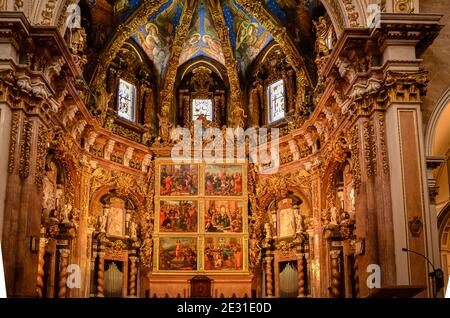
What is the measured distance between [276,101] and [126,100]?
6.21 meters

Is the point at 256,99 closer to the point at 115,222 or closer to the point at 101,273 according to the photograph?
the point at 115,222

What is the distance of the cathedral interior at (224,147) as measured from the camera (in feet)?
53.6

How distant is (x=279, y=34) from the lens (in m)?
24.9

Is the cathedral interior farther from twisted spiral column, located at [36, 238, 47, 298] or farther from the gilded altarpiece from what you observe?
twisted spiral column, located at [36, 238, 47, 298]

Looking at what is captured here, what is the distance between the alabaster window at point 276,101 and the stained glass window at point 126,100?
5.73m

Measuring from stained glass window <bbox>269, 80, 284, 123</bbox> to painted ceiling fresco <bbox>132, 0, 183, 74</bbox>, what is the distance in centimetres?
472

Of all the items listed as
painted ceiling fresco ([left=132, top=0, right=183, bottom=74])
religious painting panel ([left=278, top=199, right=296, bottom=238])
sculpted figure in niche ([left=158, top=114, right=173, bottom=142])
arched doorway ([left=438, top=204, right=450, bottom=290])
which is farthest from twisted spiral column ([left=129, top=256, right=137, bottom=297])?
arched doorway ([left=438, top=204, right=450, bottom=290])

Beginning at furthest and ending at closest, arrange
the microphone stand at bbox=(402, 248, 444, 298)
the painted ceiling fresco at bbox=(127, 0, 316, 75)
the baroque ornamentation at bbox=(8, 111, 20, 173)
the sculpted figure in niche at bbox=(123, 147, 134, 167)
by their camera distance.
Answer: the painted ceiling fresco at bbox=(127, 0, 316, 75) < the sculpted figure in niche at bbox=(123, 147, 134, 167) < the baroque ornamentation at bbox=(8, 111, 20, 173) < the microphone stand at bbox=(402, 248, 444, 298)

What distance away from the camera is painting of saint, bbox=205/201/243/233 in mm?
25172

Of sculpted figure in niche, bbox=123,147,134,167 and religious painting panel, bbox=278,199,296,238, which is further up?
sculpted figure in niche, bbox=123,147,134,167

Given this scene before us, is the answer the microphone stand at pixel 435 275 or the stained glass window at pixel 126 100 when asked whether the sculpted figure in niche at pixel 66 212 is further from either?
the microphone stand at pixel 435 275

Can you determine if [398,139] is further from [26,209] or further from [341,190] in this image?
[26,209]

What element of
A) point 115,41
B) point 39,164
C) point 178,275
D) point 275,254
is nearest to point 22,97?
point 39,164

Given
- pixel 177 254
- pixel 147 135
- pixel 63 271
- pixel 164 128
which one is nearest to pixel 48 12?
pixel 63 271
